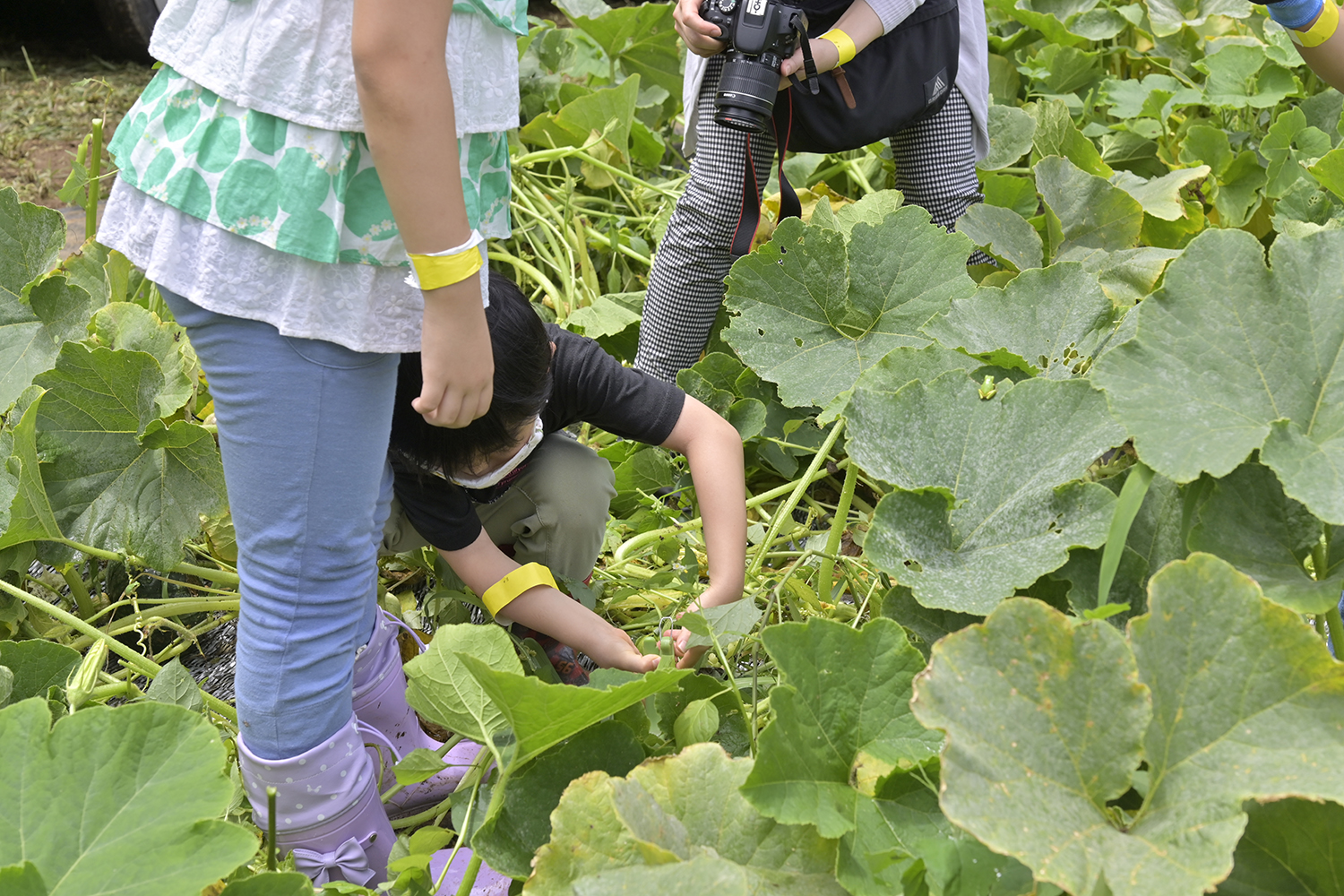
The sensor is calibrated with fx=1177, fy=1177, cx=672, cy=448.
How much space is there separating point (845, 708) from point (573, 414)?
56cm

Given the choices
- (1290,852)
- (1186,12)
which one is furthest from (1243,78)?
(1290,852)

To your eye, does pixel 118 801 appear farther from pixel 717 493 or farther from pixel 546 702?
pixel 717 493

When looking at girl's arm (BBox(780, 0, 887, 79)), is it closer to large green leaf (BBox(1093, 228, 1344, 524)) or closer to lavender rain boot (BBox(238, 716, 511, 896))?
large green leaf (BBox(1093, 228, 1344, 524))

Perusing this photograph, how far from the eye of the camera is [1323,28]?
1252 millimetres

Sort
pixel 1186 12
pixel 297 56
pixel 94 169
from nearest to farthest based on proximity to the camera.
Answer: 1. pixel 297 56
2. pixel 94 169
3. pixel 1186 12

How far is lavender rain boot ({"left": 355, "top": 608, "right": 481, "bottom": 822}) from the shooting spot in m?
1.17

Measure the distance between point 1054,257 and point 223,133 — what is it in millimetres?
1100

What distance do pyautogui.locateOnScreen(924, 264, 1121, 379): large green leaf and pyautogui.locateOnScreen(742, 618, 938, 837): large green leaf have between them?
388 mm

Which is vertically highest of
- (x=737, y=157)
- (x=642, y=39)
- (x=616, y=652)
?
(x=737, y=157)

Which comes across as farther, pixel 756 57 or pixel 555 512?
pixel 756 57

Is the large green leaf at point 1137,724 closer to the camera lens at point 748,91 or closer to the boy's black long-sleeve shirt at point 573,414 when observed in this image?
the boy's black long-sleeve shirt at point 573,414

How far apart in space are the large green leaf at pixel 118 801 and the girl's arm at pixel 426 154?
29 cm

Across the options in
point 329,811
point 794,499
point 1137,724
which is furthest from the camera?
point 794,499

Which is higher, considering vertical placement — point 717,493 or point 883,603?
point 883,603
